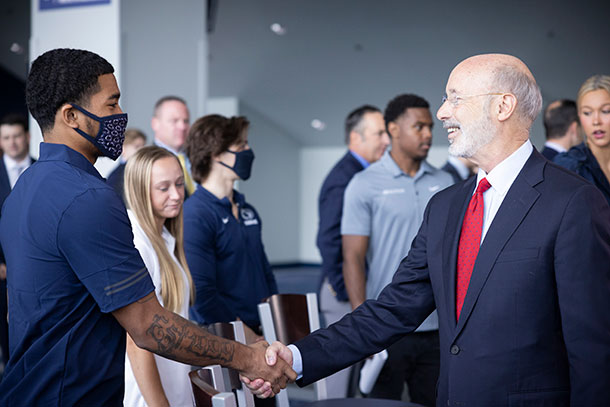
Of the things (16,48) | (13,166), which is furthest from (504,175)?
(16,48)

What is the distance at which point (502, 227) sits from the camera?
66.9 inches

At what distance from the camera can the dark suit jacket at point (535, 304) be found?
5.02 ft

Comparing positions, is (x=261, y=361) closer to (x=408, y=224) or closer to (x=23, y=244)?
(x=23, y=244)

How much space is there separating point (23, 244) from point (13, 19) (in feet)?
34.4

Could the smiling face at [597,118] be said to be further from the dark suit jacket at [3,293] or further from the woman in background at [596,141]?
the dark suit jacket at [3,293]

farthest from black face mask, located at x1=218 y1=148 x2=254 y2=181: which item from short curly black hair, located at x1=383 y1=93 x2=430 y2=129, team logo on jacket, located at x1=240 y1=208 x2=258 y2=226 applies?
short curly black hair, located at x1=383 y1=93 x2=430 y2=129

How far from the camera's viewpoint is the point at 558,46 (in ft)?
26.2

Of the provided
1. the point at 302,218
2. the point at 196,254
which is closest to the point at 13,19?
the point at 302,218

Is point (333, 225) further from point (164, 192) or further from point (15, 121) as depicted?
point (15, 121)

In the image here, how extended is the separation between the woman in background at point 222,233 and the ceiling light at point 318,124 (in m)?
9.17

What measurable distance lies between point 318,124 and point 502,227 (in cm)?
1088

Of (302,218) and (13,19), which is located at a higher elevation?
(13,19)

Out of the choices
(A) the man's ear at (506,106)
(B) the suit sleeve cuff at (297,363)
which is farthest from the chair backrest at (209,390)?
(A) the man's ear at (506,106)

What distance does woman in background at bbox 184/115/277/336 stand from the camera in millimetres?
2828
